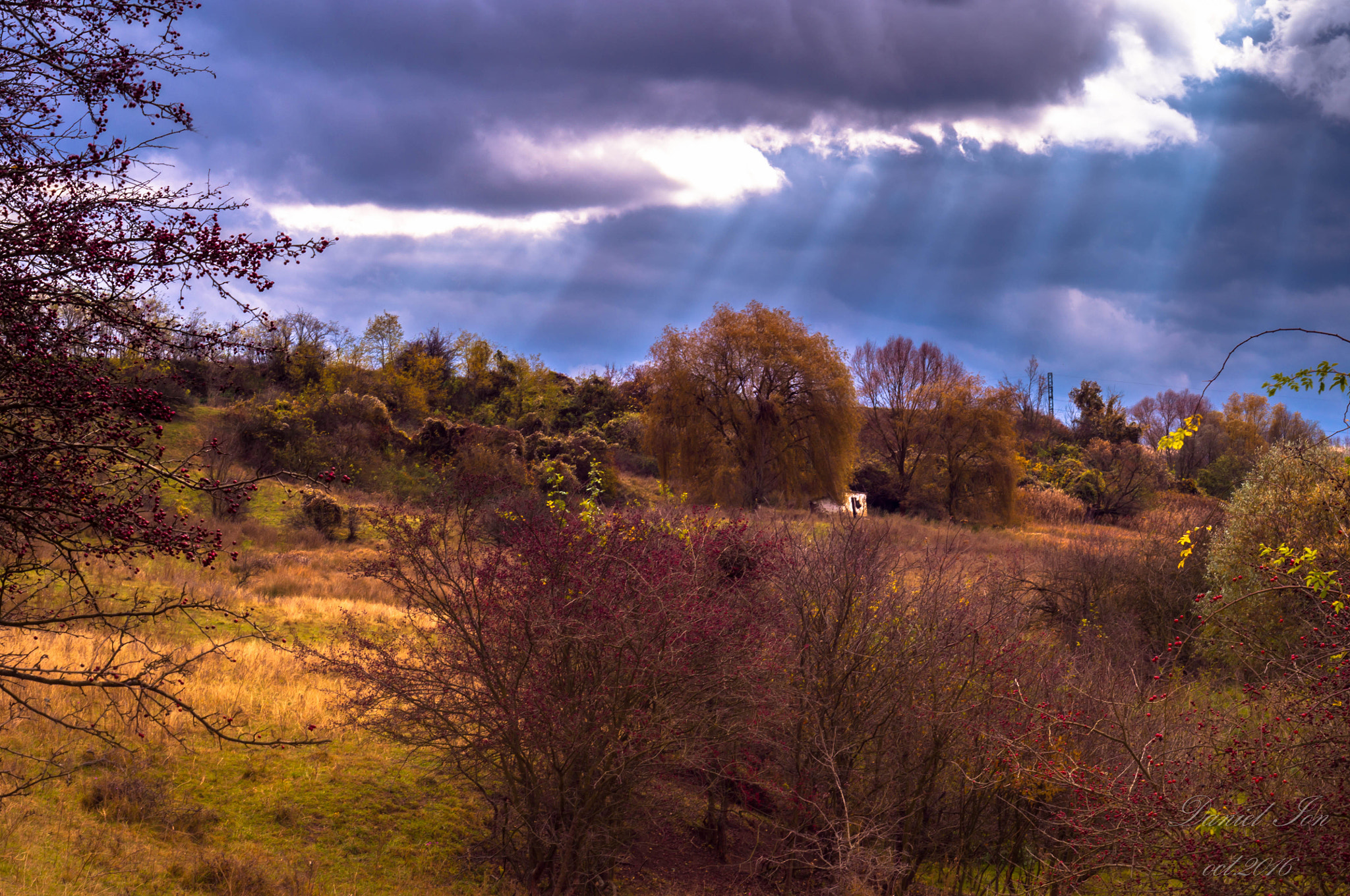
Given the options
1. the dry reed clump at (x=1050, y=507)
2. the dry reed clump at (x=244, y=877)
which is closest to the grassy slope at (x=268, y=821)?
the dry reed clump at (x=244, y=877)

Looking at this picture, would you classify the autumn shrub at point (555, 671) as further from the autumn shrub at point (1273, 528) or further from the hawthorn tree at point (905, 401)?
the hawthorn tree at point (905, 401)

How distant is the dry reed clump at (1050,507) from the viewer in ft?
139

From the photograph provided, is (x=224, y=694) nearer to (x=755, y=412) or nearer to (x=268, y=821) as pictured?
(x=268, y=821)

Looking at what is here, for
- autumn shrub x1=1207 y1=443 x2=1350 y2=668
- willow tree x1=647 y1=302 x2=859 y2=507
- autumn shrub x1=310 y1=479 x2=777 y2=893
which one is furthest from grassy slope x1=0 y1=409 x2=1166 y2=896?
willow tree x1=647 y1=302 x2=859 y2=507

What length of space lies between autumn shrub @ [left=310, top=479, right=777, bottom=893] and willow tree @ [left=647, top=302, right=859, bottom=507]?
25889mm

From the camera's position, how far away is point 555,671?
6934 mm

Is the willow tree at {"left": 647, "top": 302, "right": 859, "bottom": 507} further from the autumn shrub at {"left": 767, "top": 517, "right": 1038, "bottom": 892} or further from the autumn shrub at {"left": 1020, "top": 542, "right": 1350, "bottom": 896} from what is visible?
the autumn shrub at {"left": 1020, "top": 542, "right": 1350, "bottom": 896}

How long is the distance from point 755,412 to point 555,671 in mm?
27719

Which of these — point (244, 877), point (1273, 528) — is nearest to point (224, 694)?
point (244, 877)

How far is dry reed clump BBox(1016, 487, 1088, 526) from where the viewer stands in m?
42.4

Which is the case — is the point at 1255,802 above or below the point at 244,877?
above

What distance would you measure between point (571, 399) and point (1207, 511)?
35.3 m

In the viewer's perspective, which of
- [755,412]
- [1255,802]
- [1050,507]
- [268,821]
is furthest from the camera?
[1050,507]

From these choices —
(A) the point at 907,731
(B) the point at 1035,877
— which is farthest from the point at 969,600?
(B) the point at 1035,877
